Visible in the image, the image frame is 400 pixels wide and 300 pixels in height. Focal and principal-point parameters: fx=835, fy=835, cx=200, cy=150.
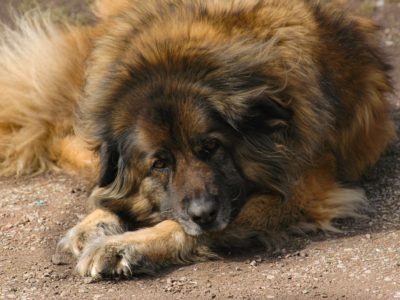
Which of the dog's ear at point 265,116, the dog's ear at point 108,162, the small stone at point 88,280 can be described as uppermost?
the dog's ear at point 265,116

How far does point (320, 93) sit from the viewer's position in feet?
14.9

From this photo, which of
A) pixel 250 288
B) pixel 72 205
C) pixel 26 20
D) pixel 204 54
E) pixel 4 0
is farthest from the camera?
pixel 4 0

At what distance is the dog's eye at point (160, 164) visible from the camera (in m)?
4.26

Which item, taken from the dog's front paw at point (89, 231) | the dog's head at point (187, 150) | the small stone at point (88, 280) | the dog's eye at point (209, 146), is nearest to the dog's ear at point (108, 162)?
the dog's head at point (187, 150)

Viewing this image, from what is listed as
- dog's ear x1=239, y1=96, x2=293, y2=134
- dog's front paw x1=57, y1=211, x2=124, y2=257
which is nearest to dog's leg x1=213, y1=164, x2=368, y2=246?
dog's ear x1=239, y1=96, x2=293, y2=134

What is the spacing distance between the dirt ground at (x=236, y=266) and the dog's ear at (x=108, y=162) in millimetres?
407

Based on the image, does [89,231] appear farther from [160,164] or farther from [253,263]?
[253,263]


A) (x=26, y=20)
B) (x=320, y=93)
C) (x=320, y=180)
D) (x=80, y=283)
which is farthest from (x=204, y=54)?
(x=26, y=20)

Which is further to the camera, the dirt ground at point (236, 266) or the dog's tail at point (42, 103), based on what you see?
the dog's tail at point (42, 103)

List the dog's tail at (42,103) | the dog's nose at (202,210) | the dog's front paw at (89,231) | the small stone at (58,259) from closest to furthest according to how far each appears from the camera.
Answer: the dog's nose at (202,210), the small stone at (58,259), the dog's front paw at (89,231), the dog's tail at (42,103)

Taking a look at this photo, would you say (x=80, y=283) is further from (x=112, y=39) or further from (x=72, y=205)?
(x=112, y=39)

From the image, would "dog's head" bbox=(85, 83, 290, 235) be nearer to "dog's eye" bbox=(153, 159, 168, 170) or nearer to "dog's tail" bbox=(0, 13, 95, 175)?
"dog's eye" bbox=(153, 159, 168, 170)

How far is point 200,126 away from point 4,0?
480 cm

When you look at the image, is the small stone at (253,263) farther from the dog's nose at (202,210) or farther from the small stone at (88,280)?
the small stone at (88,280)
